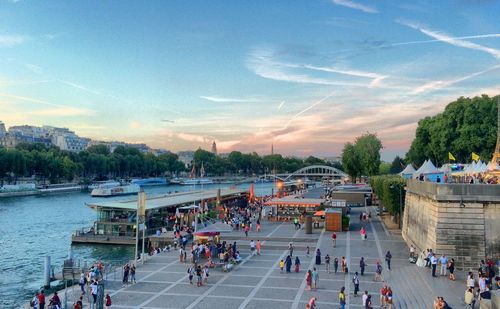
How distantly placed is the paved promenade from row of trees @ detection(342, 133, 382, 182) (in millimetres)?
73827

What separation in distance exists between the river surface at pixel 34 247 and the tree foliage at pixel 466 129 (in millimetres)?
47306

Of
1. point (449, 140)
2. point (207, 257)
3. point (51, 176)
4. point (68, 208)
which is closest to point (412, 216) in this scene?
point (207, 257)

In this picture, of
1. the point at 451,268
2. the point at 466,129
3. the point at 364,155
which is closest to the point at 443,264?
the point at 451,268

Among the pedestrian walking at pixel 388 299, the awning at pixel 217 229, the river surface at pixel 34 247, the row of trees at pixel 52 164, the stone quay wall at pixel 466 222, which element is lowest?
the river surface at pixel 34 247

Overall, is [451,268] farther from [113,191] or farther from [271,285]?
[113,191]

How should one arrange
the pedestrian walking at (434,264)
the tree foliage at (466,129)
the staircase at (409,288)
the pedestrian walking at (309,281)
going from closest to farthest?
1. the staircase at (409,288)
2. the pedestrian walking at (309,281)
3. the pedestrian walking at (434,264)
4. the tree foliage at (466,129)

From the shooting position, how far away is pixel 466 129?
63.4 m

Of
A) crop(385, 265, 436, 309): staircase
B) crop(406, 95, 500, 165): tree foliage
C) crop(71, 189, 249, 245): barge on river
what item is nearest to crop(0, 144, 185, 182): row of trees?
crop(71, 189, 249, 245): barge on river

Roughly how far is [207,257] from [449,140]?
4786 cm

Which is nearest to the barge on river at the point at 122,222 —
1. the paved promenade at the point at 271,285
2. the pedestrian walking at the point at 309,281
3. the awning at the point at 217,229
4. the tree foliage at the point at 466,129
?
the paved promenade at the point at 271,285

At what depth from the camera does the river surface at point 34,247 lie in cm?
3319

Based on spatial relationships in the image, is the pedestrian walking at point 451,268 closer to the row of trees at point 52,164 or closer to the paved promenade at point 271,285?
the paved promenade at point 271,285

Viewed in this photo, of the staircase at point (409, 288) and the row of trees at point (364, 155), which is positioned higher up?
the row of trees at point (364, 155)

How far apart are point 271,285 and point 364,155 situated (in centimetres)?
8721
